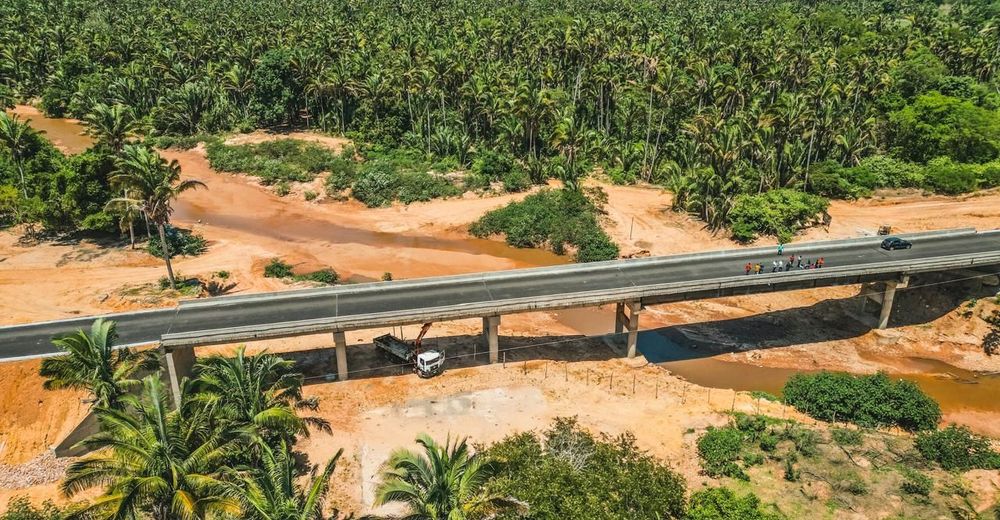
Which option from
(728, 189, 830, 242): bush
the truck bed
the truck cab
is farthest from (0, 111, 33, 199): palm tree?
(728, 189, 830, 242): bush

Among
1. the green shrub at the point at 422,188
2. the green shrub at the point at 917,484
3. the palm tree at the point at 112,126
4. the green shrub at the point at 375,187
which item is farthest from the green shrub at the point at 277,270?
the green shrub at the point at 917,484

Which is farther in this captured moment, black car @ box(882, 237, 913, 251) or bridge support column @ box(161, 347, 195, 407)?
black car @ box(882, 237, 913, 251)

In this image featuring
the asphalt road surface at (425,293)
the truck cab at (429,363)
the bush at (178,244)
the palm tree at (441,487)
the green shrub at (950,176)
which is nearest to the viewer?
the palm tree at (441,487)

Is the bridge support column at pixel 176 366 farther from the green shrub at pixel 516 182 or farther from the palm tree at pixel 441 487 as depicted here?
the green shrub at pixel 516 182

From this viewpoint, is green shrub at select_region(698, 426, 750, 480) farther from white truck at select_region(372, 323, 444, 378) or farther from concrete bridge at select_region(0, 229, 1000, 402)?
white truck at select_region(372, 323, 444, 378)

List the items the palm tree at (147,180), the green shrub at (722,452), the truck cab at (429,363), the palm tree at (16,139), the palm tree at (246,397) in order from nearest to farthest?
1. the palm tree at (246,397)
2. the green shrub at (722,452)
3. the truck cab at (429,363)
4. the palm tree at (147,180)
5. the palm tree at (16,139)

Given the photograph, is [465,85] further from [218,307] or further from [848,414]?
[848,414]
